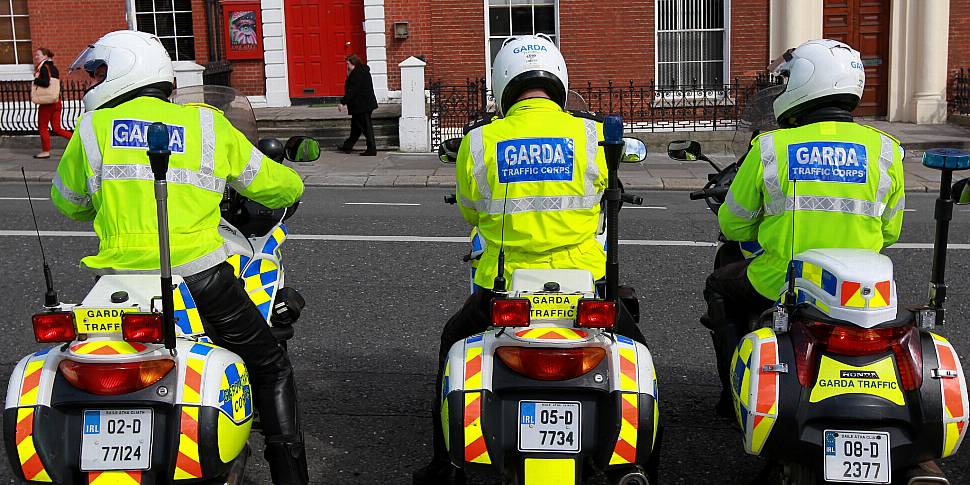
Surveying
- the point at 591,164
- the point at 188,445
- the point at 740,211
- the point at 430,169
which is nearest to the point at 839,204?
the point at 740,211

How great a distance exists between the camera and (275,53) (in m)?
21.1

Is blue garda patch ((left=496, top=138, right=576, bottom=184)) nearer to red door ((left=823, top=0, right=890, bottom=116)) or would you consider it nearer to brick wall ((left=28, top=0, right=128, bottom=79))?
red door ((left=823, top=0, right=890, bottom=116))

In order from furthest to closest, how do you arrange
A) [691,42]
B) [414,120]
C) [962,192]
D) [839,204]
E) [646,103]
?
[691,42]
[646,103]
[414,120]
[962,192]
[839,204]

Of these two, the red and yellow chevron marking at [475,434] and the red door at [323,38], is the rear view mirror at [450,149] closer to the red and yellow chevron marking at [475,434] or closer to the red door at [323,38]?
the red and yellow chevron marking at [475,434]

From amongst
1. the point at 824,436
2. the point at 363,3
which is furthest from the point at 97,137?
the point at 363,3

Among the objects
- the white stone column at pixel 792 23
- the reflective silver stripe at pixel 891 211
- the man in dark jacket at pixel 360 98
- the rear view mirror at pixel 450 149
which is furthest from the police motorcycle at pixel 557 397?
the white stone column at pixel 792 23

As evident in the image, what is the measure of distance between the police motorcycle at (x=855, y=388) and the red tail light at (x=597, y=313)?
0.61 m

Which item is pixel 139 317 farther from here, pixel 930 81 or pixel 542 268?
pixel 930 81

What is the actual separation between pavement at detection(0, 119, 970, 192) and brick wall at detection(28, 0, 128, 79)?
2710 millimetres

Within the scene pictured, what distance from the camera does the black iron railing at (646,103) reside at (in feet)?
62.8

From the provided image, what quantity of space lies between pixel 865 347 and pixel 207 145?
2.32 m

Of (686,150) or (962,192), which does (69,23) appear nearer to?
(686,150)

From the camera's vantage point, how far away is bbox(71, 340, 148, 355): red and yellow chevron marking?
3516 mm

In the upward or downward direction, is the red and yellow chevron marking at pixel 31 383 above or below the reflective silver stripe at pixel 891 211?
below
